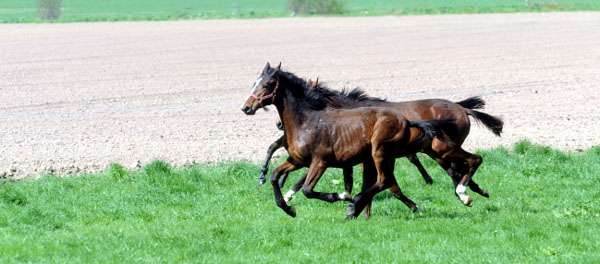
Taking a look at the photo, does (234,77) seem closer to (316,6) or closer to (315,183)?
(315,183)

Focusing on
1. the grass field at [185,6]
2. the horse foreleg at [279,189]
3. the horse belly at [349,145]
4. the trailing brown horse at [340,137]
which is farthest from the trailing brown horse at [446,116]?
the grass field at [185,6]

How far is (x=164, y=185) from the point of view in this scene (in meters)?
10.9

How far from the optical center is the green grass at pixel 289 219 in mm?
7742

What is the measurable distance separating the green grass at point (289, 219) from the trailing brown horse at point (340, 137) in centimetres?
43

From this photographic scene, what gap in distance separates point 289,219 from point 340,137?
108 cm

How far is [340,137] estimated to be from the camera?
9.17m

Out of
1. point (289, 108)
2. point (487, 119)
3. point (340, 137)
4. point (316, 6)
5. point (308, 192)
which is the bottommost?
point (316, 6)

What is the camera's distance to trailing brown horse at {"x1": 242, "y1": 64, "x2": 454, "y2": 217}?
29.8 ft

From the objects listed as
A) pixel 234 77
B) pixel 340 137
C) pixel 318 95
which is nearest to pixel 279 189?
pixel 340 137

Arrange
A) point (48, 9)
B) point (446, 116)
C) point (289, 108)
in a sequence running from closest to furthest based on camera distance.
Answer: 1. point (289, 108)
2. point (446, 116)
3. point (48, 9)

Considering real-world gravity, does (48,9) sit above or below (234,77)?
below

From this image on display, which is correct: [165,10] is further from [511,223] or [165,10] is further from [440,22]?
[511,223]

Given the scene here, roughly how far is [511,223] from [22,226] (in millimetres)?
5191

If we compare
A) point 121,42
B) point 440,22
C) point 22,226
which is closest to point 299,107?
point 22,226
